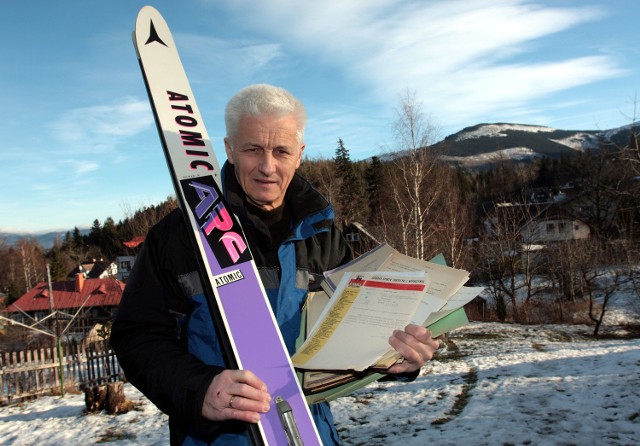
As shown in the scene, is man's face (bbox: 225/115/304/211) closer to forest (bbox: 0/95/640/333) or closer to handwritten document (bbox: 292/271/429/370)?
handwritten document (bbox: 292/271/429/370)

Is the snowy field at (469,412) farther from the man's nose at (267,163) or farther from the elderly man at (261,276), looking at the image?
the man's nose at (267,163)

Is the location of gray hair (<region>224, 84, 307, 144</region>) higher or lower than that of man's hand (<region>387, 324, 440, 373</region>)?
higher

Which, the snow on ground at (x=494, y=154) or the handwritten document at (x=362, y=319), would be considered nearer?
the handwritten document at (x=362, y=319)

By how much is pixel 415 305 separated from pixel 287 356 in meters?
0.42

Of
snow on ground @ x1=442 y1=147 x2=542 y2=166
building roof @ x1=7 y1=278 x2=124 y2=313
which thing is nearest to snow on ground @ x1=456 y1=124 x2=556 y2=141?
snow on ground @ x1=442 y1=147 x2=542 y2=166

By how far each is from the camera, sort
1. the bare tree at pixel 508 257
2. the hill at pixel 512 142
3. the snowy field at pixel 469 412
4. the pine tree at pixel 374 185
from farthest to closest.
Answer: the hill at pixel 512 142 → the pine tree at pixel 374 185 → the bare tree at pixel 508 257 → the snowy field at pixel 469 412

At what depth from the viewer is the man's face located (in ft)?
4.76

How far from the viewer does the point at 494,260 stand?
22125 millimetres

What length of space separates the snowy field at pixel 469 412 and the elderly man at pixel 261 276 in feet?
14.2

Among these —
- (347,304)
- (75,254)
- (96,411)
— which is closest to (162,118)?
(347,304)

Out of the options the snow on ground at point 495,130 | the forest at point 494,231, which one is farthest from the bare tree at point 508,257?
the snow on ground at point 495,130

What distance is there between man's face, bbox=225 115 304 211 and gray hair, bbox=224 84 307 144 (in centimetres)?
2

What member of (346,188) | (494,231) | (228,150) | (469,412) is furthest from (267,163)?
(346,188)

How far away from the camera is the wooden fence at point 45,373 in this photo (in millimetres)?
9000
